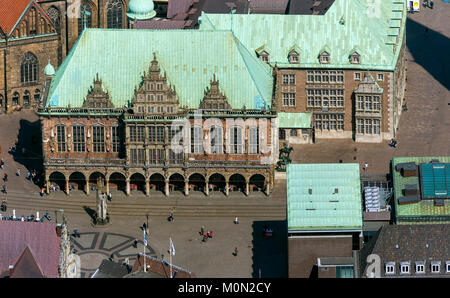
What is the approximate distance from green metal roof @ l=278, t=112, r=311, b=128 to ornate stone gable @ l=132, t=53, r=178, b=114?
24.0 metres

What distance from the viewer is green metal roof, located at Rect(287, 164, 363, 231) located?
88.8 meters

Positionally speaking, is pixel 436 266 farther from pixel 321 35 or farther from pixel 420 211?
pixel 321 35

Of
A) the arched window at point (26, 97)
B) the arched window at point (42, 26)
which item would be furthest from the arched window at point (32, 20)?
the arched window at point (26, 97)

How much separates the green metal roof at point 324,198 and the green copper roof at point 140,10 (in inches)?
2775

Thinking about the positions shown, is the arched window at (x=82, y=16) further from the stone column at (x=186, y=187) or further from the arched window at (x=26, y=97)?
the stone column at (x=186, y=187)

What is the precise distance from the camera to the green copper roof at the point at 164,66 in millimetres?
120438

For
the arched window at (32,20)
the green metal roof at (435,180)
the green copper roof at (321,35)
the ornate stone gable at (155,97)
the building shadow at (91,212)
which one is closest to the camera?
the green metal roof at (435,180)

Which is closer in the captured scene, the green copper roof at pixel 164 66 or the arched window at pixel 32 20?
the green copper roof at pixel 164 66

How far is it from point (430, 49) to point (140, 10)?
54552 millimetres

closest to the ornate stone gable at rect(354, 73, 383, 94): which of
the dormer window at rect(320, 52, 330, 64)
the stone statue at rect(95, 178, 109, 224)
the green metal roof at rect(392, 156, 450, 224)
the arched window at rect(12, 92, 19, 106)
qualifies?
the dormer window at rect(320, 52, 330, 64)

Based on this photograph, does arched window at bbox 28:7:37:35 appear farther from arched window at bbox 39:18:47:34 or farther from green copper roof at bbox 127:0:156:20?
green copper roof at bbox 127:0:156:20

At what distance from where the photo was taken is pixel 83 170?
121 m

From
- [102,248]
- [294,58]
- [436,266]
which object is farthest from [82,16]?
[436,266]

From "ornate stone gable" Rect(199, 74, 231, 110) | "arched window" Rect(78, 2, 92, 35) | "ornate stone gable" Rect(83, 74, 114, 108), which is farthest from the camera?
"arched window" Rect(78, 2, 92, 35)
